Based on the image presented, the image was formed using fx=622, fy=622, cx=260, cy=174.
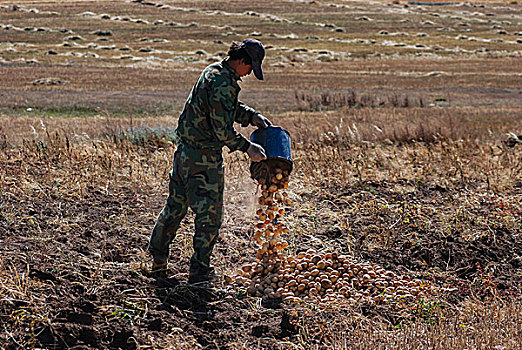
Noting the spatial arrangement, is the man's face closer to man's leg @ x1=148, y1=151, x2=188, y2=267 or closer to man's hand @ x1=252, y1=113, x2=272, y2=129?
man's hand @ x1=252, y1=113, x2=272, y2=129

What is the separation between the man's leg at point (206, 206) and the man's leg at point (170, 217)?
14 centimetres

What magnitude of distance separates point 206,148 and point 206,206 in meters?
0.47

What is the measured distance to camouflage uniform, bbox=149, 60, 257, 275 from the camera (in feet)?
15.8

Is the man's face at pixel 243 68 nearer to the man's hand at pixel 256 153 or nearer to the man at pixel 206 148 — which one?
the man at pixel 206 148

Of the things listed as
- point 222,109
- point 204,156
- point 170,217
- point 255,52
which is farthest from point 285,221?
point 255,52

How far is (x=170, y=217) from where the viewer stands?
5.18m

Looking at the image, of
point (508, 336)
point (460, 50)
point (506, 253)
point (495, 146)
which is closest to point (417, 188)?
point (506, 253)

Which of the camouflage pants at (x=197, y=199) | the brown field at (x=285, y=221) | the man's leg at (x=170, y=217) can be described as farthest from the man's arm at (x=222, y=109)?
the brown field at (x=285, y=221)

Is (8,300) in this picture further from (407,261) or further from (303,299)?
(407,261)

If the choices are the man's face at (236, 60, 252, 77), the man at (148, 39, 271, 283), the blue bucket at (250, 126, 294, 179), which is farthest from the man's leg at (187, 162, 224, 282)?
the man's face at (236, 60, 252, 77)

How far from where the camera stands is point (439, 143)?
1013cm

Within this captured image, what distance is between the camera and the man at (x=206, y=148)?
188 inches

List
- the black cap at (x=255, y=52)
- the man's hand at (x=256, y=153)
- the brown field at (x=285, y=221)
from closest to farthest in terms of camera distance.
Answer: the brown field at (x=285, y=221)
the black cap at (x=255, y=52)
the man's hand at (x=256, y=153)

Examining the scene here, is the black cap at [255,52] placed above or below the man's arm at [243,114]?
above
